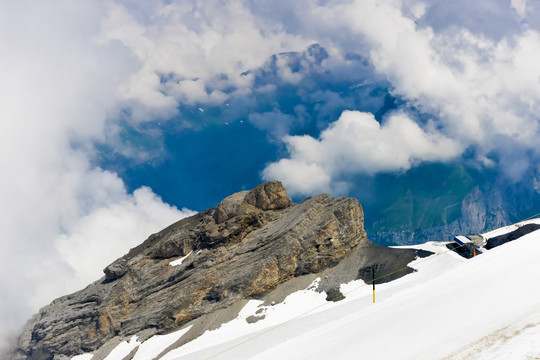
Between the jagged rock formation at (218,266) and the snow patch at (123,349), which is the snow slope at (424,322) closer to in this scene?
the jagged rock formation at (218,266)

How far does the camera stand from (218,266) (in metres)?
61.7

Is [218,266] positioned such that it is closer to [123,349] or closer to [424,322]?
[123,349]

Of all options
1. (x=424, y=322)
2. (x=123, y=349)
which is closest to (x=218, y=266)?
(x=123, y=349)

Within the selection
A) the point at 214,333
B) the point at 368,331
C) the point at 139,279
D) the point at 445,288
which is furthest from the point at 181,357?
the point at 445,288

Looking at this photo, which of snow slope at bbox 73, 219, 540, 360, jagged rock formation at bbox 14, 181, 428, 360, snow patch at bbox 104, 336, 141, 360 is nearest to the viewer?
snow slope at bbox 73, 219, 540, 360

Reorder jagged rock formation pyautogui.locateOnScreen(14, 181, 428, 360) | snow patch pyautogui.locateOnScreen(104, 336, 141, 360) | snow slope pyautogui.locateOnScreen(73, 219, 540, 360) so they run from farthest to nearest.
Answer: snow patch pyautogui.locateOnScreen(104, 336, 141, 360), jagged rock formation pyautogui.locateOnScreen(14, 181, 428, 360), snow slope pyautogui.locateOnScreen(73, 219, 540, 360)

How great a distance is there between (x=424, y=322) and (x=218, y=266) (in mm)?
37948

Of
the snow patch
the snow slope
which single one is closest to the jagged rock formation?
the snow patch

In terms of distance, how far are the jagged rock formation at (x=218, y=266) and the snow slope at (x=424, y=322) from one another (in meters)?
5.42

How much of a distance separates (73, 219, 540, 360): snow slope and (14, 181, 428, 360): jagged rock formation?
17.8 ft

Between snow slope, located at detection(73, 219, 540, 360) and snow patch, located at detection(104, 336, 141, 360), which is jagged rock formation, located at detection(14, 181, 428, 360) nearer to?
snow patch, located at detection(104, 336, 141, 360)

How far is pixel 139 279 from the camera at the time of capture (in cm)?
6700

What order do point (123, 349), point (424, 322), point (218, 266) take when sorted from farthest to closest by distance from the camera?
1. point (218, 266)
2. point (123, 349)
3. point (424, 322)

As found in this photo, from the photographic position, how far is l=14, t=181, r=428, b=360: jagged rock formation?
57375 mm
